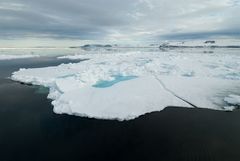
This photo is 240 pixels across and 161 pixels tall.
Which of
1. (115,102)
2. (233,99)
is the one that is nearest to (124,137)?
(115,102)

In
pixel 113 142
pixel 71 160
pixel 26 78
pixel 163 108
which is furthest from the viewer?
pixel 26 78

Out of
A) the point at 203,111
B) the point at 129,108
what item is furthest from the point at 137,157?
the point at 203,111

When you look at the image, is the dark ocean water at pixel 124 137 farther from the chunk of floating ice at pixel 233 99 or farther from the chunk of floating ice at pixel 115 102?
the chunk of floating ice at pixel 233 99

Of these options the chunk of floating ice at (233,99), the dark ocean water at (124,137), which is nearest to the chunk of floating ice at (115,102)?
the dark ocean water at (124,137)

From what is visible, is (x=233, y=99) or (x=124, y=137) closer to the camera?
(x=124, y=137)

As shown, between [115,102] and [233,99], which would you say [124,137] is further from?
A: [233,99]

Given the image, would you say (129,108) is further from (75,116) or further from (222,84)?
(222,84)

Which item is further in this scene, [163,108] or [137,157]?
[163,108]

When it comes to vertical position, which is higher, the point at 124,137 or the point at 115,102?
the point at 115,102

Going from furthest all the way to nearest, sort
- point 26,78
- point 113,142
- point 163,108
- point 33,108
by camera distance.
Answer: point 26,78, point 33,108, point 163,108, point 113,142
